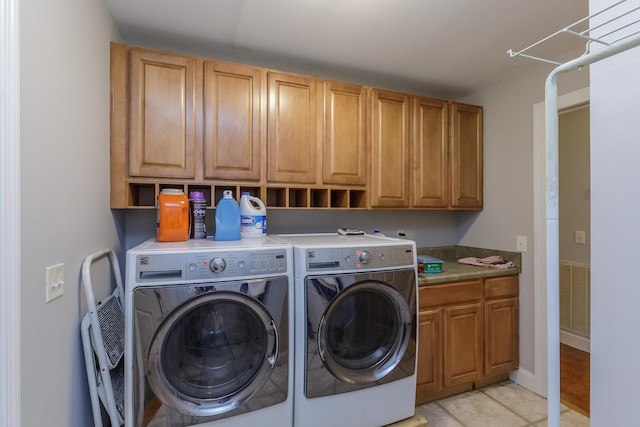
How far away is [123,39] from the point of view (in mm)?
1943

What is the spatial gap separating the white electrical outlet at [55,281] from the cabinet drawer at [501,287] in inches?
98.6

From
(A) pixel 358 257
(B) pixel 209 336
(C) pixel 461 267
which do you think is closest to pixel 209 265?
(B) pixel 209 336

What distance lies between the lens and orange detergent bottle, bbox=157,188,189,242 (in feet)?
5.48

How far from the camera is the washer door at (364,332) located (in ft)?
5.05

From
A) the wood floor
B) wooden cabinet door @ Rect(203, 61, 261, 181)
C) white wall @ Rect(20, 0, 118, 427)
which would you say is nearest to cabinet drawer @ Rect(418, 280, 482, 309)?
the wood floor

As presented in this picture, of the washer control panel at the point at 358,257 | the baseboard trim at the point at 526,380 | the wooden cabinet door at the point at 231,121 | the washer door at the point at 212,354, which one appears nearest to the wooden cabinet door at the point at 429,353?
the washer control panel at the point at 358,257

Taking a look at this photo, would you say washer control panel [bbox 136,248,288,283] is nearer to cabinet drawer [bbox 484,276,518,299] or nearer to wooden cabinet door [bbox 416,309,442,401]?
wooden cabinet door [bbox 416,309,442,401]

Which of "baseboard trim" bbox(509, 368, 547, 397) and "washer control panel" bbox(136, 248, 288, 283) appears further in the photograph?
"baseboard trim" bbox(509, 368, 547, 397)

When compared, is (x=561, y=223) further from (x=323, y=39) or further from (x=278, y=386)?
(x=278, y=386)

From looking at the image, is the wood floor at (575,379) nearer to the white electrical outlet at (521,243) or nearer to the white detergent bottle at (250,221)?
the white electrical outlet at (521,243)

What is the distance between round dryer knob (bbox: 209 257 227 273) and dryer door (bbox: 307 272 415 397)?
16.3 inches

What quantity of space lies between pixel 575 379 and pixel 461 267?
1.24m

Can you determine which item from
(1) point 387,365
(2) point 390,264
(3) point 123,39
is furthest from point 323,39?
(1) point 387,365

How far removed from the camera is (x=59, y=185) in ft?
3.71
